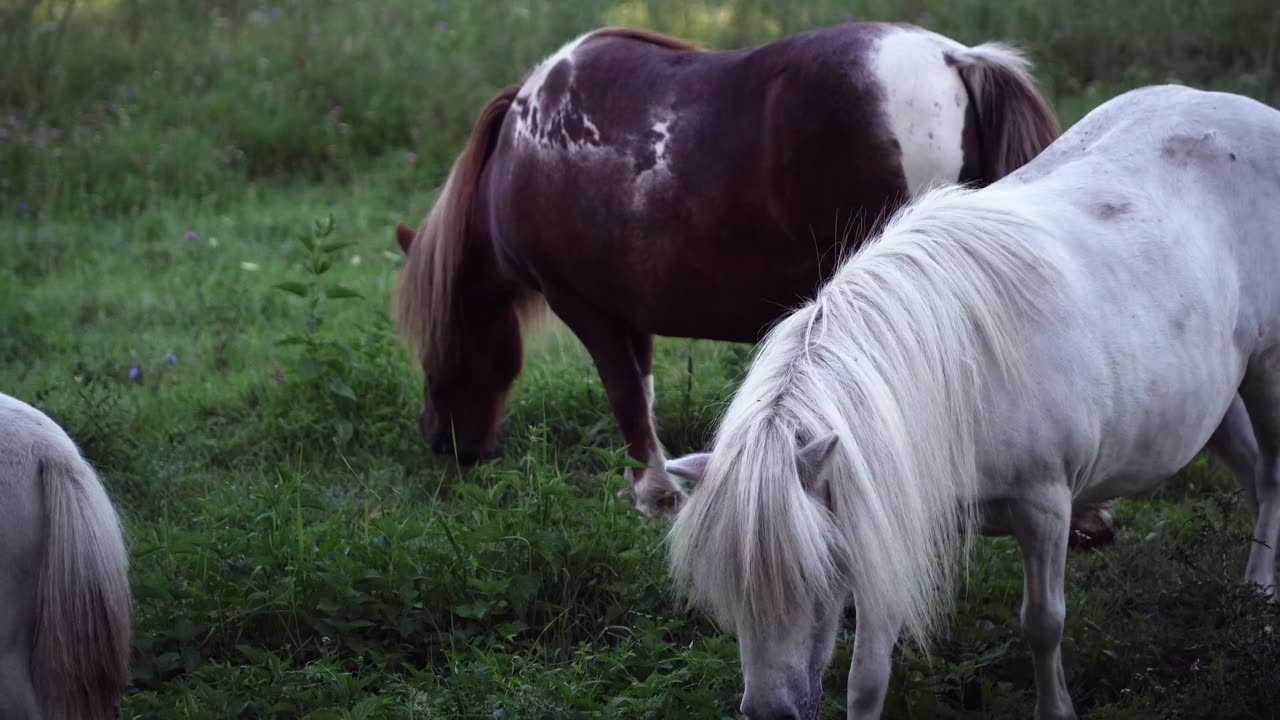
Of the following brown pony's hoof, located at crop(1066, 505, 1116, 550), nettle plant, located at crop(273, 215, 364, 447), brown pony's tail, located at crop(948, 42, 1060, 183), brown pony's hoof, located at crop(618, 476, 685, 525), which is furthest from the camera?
nettle plant, located at crop(273, 215, 364, 447)

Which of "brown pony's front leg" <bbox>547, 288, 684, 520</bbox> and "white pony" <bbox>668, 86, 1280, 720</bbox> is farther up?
"white pony" <bbox>668, 86, 1280, 720</bbox>

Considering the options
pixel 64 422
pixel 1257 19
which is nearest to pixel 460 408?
pixel 64 422

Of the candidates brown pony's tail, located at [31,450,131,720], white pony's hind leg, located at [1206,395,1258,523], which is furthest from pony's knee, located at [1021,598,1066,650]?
brown pony's tail, located at [31,450,131,720]

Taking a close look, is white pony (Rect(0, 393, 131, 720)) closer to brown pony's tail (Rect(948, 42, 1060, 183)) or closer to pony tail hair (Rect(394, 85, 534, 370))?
pony tail hair (Rect(394, 85, 534, 370))

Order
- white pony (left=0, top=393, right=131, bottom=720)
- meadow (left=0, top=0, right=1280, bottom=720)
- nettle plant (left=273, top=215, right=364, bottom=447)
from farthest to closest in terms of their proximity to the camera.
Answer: nettle plant (left=273, top=215, right=364, bottom=447)
meadow (left=0, top=0, right=1280, bottom=720)
white pony (left=0, top=393, right=131, bottom=720)

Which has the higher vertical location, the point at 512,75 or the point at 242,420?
the point at 512,75

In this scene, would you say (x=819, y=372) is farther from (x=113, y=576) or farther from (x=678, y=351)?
(x=678, y=351)

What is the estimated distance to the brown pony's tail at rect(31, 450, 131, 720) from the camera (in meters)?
2.73

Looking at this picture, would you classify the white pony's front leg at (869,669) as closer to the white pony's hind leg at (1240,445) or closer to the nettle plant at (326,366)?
the white pony's hind leg at (1240,445)

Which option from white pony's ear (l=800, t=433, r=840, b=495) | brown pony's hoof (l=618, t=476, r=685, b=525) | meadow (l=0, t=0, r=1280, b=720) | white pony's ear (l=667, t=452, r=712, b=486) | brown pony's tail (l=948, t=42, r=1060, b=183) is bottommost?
brown pony's hoof (l=618, t=476, r=685, b=525)

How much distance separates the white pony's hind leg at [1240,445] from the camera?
12.6 feet

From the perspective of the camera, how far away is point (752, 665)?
2484mm

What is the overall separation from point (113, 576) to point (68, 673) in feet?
0.75

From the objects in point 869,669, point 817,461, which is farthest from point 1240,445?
point 817,461
